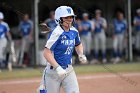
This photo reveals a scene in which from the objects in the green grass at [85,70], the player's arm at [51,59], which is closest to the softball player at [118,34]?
the green grass at [85,70]

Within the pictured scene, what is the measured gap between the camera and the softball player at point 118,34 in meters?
18.1

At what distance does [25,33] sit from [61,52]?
411 inches

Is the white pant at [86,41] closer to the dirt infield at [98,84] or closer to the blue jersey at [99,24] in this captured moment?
the blue jersey at [99,24]

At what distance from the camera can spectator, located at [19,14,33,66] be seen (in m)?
17.4

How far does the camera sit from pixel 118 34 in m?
18.3

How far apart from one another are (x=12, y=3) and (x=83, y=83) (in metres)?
7.19

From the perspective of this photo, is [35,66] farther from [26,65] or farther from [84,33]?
[84,33]

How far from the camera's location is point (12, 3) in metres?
18.8

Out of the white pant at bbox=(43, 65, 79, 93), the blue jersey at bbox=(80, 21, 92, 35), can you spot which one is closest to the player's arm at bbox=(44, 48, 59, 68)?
the white pant at bbox=(43, 65, 79, 93)

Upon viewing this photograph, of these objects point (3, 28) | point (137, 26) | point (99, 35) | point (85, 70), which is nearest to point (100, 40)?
point (99, 35)

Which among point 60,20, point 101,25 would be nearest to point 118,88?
point 60,20

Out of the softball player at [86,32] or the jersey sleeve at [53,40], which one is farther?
the softball player at [86,32]

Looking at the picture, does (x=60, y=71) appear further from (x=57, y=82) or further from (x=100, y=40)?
(x=100, y=40)

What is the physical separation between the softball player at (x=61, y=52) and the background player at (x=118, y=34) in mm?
10933
